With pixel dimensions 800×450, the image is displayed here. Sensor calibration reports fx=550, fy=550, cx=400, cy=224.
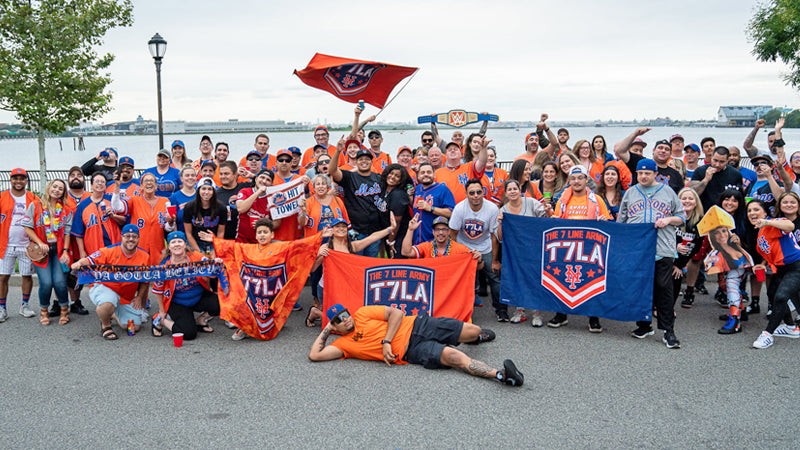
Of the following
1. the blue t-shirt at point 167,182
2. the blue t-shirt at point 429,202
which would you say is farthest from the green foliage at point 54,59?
the blue t-shirt at point 429,202

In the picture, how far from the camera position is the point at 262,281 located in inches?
254

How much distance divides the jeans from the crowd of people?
0.01 meters

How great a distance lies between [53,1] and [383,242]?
1392cm

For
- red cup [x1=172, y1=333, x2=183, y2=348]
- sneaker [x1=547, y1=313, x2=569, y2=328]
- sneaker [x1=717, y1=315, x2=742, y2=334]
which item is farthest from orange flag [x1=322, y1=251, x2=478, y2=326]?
sneaker [x1=717, y1=315, x2=742, y2=334]

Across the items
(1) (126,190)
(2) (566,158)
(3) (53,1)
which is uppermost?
(3) (53,1)

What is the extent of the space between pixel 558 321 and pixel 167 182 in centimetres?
602

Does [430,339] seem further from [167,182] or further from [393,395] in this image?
[167,182]

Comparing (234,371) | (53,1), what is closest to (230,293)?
(234,371)

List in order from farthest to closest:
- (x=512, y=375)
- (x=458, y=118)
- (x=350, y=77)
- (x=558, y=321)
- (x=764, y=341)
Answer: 1. (x=458, y=118)
2. (x=350, y=77)
3. (x=558, y=321)
4. (x=764, y=341)
5. (x=512, y=375)

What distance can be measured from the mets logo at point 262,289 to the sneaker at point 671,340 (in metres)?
4.45

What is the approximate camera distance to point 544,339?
6.37 meters

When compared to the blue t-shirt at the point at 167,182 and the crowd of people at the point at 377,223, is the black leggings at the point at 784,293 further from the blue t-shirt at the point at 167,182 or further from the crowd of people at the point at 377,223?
the blue t-shirt at the point at 167,182

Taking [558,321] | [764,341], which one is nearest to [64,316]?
[558,321]

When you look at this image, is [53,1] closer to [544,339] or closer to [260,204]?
[260,204]
